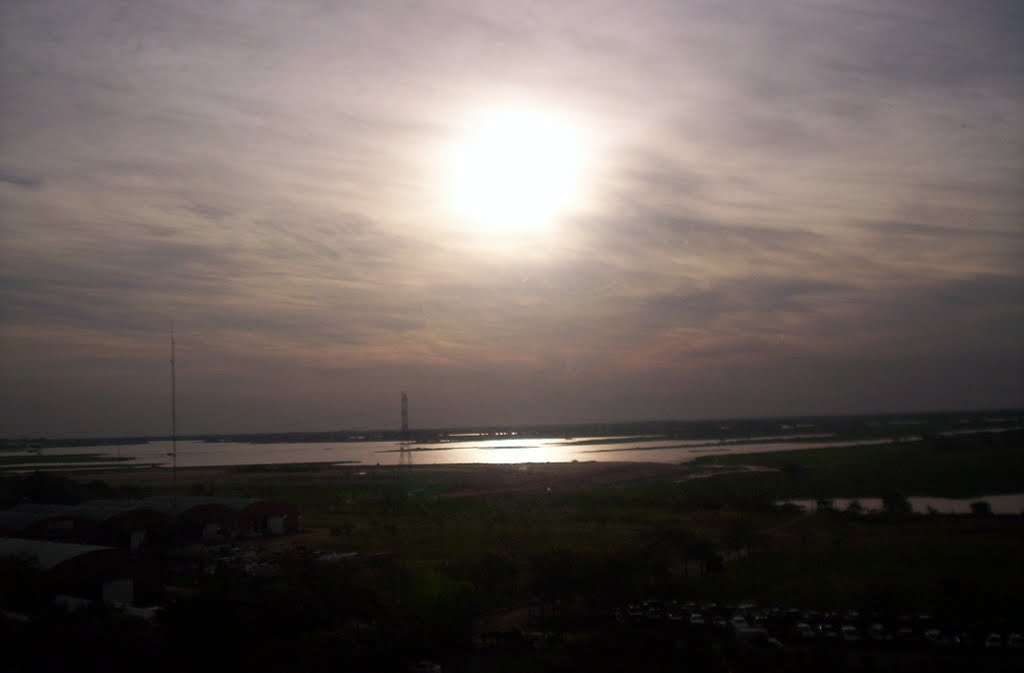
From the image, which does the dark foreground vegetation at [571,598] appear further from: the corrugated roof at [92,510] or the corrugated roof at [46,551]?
the corrugated roof at [92,510]

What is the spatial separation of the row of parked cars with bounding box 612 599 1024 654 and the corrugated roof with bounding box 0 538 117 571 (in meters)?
9.35

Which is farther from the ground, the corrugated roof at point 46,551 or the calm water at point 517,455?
the corrugated roof at point 46,551

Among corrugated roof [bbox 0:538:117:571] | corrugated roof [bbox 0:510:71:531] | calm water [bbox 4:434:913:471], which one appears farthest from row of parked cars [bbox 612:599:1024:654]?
calm water [bbox 4:434:913:471]

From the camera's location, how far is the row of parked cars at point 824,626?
433 inches

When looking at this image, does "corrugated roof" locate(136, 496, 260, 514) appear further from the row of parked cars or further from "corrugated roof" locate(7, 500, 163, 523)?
the row of parked cars

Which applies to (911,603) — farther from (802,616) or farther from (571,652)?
(571,652)

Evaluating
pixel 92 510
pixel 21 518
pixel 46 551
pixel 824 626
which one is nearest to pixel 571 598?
pixel 824 626

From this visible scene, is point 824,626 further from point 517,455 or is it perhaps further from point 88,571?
point 517,455

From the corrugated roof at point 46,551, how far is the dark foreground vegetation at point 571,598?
2.67 feet

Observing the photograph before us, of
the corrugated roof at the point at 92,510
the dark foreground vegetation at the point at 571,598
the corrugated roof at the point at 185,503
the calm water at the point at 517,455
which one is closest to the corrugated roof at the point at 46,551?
the dark foreground vegetation at the point at 571,598

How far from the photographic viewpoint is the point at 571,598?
13188 millimetres

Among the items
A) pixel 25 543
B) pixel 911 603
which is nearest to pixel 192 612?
pixel 25 543

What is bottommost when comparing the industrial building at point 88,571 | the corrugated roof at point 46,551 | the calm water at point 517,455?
the calm water at point 517,455

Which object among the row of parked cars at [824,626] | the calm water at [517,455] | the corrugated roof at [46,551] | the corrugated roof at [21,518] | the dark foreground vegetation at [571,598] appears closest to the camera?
the dark foreground vegetation at [571,598]
